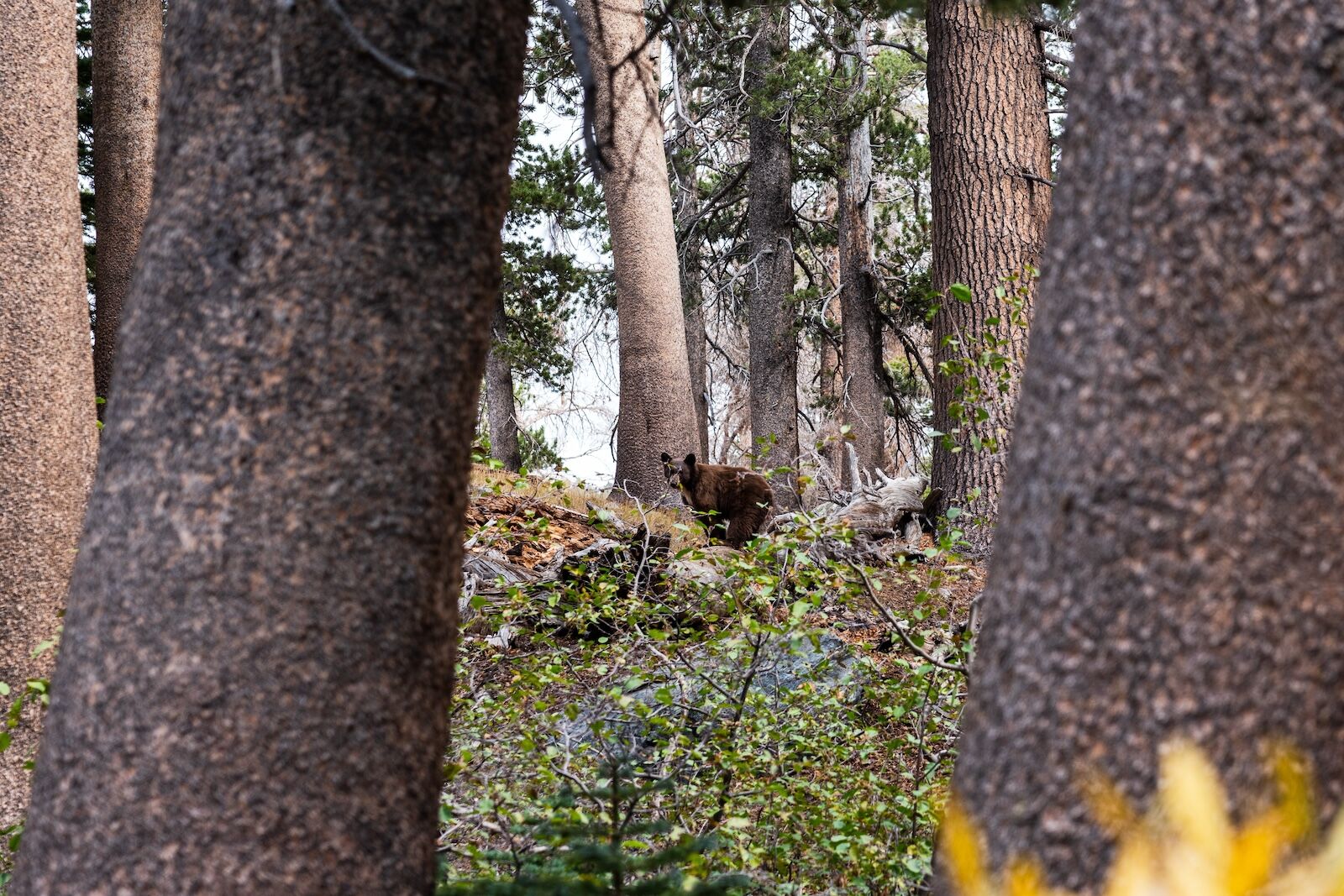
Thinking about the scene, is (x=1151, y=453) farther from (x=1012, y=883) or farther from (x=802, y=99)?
(x=802, y=99)

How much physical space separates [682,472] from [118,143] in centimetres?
548

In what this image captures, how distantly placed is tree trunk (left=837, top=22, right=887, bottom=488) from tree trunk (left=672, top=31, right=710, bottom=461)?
2.39 metres

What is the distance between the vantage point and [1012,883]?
1361 mm

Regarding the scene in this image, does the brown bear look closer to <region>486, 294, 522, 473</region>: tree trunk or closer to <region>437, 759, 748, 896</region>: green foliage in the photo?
<region>437, 759, 748, 896</region>: green foliage

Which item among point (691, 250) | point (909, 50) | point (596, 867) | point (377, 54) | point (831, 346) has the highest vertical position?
point (909, 50)

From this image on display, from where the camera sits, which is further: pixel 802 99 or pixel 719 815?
pixel 802 99

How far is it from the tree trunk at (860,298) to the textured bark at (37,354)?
1016 centimetres

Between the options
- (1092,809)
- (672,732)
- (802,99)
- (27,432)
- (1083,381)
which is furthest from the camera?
(802,99)

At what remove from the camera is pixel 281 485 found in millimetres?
1732

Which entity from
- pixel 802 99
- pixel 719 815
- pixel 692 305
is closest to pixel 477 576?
pixel 719 815

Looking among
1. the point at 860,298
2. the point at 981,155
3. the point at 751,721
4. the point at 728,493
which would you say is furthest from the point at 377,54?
the point at 860,298

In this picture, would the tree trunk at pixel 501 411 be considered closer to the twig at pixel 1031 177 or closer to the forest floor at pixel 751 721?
the twig at pixel 1031 177

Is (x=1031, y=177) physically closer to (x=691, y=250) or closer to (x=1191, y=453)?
(x=1191, y=453)

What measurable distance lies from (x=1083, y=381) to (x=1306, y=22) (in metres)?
0.56
